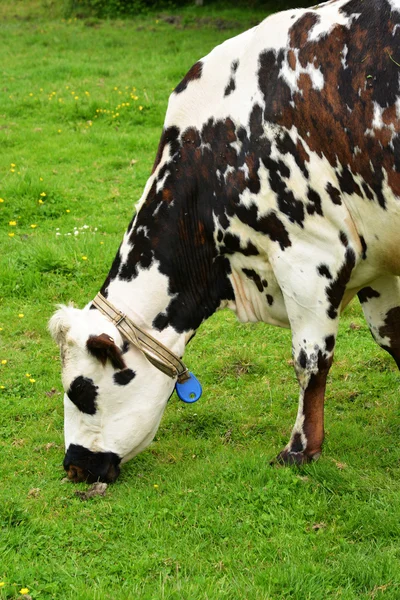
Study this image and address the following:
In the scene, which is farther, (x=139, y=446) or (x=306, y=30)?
(x=139, y=446)

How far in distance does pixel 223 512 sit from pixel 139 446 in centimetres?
75

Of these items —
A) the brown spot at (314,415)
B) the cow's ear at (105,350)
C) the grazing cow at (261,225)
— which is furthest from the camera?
the brown spot at (314,415)

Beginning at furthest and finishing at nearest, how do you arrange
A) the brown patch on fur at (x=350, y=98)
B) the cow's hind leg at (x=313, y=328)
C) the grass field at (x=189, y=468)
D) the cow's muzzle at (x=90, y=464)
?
the cow's muzzle at (x=90, y=464)
the cow's hind leg at (x=313, y=328)
the brown patch on fur at (x=350, y=98)
the grass field at (x=189, y=468)

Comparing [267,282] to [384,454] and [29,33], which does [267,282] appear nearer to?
[384,454]

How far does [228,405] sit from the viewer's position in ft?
19.1

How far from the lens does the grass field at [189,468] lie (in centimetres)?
390

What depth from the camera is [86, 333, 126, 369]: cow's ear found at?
4.59m

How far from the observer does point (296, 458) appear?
4.75 meters

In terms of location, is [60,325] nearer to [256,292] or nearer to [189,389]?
[189,389]

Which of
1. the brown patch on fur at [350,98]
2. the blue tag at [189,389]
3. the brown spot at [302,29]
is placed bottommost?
the blue tag at [189,389]

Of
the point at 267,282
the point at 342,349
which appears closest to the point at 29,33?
the point at 342,349

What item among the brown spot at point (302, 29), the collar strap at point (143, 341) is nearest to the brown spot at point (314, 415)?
the collar strap at point (143, 341)

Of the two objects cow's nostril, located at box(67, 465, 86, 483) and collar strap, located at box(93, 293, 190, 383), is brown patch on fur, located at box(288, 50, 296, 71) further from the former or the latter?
cow's nostril, located at box(67, 465, 86, 483)

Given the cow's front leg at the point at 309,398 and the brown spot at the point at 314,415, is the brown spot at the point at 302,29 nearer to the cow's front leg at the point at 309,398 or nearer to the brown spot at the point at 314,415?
the cow's front leg at the point at 309,398
